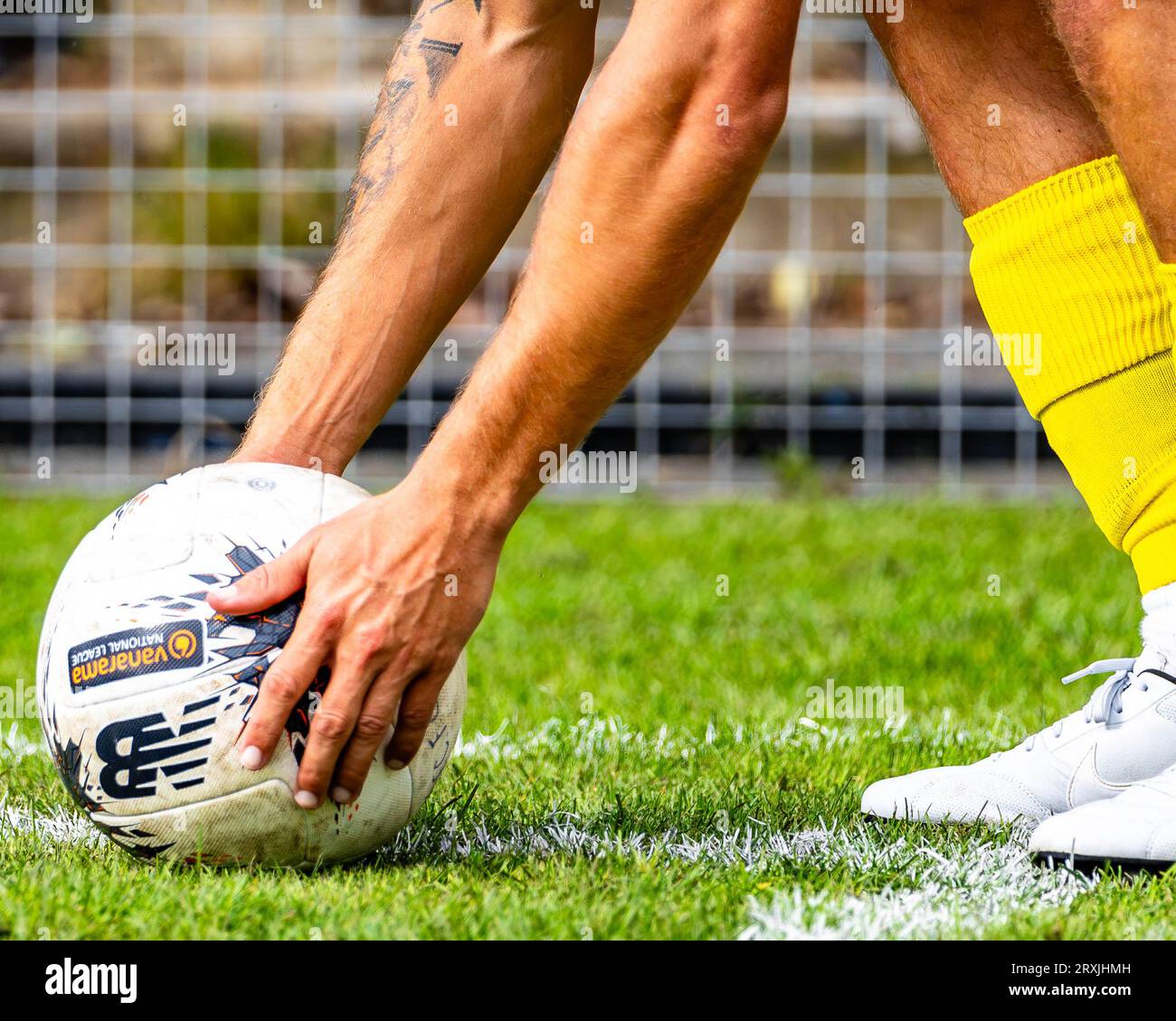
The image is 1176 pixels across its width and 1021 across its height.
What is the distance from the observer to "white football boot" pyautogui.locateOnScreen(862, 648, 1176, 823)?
1.91 m

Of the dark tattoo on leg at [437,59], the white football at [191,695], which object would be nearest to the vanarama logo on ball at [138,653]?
the white football at [191,695]

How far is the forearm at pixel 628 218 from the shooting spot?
1.49m

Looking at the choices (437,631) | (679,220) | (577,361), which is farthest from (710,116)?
(437,631)

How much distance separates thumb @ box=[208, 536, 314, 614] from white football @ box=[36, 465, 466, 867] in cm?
2

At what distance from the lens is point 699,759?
2.35 meters

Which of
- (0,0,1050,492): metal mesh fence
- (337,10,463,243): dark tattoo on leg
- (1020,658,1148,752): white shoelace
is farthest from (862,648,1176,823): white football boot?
(0,0,1050,492): metal mesh fence

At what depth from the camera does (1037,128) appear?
196cm

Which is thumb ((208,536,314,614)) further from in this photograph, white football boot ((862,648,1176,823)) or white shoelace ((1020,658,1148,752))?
white shoelace ((1020,658,1148,752))

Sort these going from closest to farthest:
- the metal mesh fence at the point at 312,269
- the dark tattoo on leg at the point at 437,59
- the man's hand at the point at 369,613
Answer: the man's hand at the point at 369,613
the dark tattoo on leg at the point at 437,59
the metal mesh fence at the point at 312,269

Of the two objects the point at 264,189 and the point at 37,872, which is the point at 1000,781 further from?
the point at 264,189

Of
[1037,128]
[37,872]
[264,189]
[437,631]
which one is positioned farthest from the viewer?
[264,189]

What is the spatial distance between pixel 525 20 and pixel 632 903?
1.24 m

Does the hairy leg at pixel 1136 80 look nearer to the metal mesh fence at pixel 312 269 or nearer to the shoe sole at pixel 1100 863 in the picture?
the shoe sole at pixel 1100 863

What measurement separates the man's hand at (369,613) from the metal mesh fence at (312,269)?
5.12 meters
